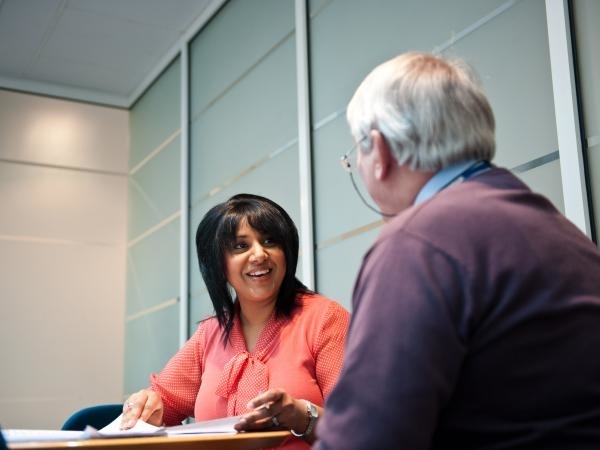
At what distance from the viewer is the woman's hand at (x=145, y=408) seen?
2.05 meters

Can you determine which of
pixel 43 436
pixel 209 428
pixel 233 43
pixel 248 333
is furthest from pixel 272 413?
pixel 233 43

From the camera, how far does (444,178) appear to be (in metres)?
1.19

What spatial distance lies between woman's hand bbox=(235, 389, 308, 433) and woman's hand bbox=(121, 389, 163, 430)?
0.55 meters

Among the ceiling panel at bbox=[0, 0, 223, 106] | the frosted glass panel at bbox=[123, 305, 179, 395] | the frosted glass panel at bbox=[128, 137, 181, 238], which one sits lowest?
the frosted glass panel at bbox=[123, 305, 179, 395]

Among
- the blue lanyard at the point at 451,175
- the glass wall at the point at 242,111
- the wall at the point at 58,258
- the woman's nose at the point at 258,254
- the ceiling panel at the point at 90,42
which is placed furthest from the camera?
the wall at the point at 58,258

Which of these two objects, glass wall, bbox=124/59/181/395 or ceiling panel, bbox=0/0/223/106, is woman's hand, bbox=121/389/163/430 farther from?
ceiling panel, bbox=0/0/223/106

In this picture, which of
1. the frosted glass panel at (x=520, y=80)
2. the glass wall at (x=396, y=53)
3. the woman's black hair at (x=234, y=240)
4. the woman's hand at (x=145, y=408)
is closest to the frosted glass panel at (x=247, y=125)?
the glass wall at (x=396, y=53)

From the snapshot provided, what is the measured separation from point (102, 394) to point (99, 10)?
2.49m

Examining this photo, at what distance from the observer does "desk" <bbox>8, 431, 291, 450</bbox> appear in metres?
1.25

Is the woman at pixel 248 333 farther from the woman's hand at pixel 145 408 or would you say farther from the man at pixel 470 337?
the man at pixel 470 337

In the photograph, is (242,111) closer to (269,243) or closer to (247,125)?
(247,125)

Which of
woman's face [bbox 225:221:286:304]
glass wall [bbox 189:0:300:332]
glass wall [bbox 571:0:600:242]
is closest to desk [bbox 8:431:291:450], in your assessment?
woman's face [bbox 225:221:286:304]

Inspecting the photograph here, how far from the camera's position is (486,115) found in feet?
4.04

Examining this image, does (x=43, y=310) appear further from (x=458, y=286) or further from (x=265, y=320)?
(x=458, y=286)
